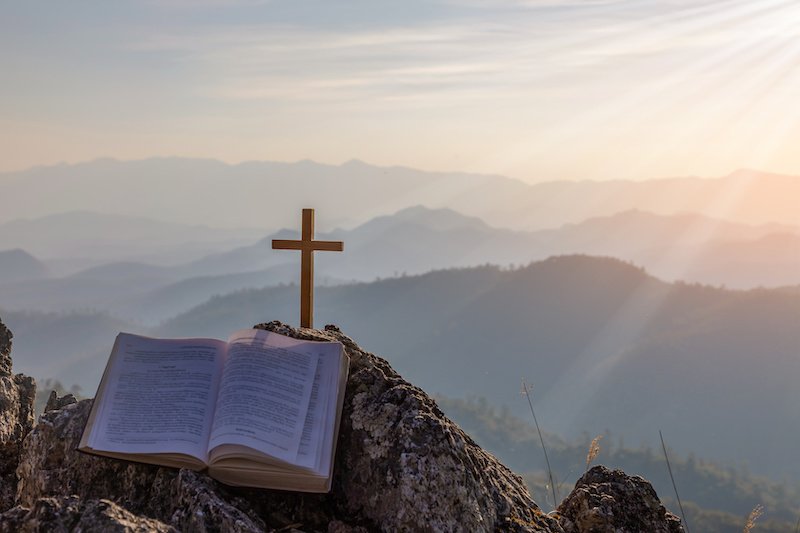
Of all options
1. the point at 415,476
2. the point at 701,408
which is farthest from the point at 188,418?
the point at 701,408

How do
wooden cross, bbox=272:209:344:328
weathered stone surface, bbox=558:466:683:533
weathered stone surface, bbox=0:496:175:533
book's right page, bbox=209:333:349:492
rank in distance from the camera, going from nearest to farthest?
weathered stone surface, bbox=0:496:175:533 → book's right page, bbox=209:333:349:492 → weathered stone surface, bbox=558:466:683:533 → wooden cross, bbox=272:209:344:328

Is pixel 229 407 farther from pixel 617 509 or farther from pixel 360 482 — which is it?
pixel 617 509

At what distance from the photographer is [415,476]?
3.74 meters

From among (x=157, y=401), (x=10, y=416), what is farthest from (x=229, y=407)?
(x=10, y=416)

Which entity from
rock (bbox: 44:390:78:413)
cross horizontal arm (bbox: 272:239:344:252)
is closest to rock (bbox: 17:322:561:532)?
rock (bbox: 44:390:78:413)

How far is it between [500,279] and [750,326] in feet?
189

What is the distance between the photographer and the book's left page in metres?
3.89

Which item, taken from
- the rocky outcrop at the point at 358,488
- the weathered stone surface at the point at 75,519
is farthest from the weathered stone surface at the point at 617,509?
→ the weathered stone surface at the point at 75,519

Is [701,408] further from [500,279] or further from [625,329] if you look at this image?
[500,279]

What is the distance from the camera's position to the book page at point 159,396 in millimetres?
3918

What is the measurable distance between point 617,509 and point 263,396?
1.92 metres

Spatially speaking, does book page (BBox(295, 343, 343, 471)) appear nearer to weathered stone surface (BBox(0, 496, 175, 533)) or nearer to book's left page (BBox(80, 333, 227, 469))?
book's left page (BBox(80, 333, 227, 469))

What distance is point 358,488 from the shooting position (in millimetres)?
3883

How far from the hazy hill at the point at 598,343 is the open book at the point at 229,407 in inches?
4768
